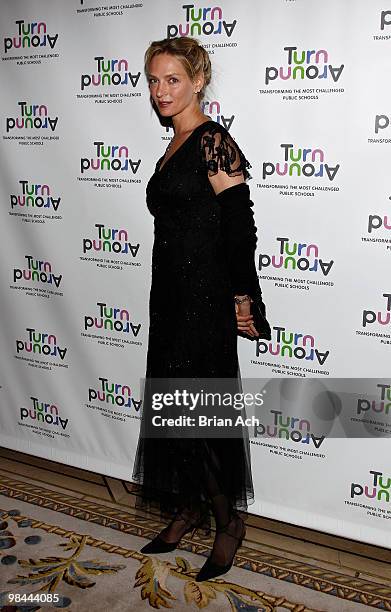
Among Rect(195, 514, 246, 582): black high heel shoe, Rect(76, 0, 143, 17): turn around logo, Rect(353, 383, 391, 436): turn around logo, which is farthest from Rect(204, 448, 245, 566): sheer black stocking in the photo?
Rect(76, 0, 143, 17): turn around logo

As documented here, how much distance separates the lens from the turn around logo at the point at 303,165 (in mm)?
2611

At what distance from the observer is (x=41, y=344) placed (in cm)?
343

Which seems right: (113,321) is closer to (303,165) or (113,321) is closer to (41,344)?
(41,344)

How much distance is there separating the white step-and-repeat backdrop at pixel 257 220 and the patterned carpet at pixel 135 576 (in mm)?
350

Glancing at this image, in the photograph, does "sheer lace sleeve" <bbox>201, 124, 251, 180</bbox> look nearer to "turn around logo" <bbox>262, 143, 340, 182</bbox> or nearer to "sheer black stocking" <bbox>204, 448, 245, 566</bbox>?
"turn around logo" <bbox>262, 143, 340, 182</bbox>

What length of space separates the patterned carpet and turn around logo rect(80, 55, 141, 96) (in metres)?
1.87

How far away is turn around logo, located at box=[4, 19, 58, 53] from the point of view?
10.1 ft

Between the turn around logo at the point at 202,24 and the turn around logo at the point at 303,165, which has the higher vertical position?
the turn around logo at the point at 202,24

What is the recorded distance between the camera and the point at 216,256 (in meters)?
2.42

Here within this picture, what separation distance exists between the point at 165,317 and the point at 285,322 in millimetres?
566

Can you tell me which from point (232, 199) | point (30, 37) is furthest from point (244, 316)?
point (30, 37)

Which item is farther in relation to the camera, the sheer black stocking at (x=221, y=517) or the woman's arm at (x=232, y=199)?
the sheer black stocking at (x=221, y=517)

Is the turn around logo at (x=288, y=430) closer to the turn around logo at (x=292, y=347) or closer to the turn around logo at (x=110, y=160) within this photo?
the turn around logo at (x=292, y=347)

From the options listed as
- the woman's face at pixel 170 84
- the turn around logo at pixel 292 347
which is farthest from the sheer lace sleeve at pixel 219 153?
the turn around logo at pixel 292 347
